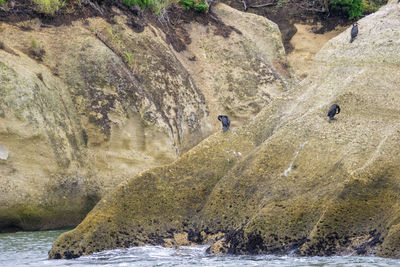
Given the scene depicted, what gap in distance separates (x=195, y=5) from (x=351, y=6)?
314 inches

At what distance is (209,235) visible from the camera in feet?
38.0

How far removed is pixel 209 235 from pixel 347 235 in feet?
8.05

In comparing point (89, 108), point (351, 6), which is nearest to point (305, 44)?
point (351, 6)

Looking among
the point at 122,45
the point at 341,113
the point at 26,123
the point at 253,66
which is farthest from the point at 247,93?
the point at 341,113

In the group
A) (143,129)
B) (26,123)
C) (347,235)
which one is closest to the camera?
(347,235)

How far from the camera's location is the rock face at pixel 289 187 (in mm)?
10273

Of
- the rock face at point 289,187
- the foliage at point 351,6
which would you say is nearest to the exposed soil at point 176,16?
the foliage at point 351,6

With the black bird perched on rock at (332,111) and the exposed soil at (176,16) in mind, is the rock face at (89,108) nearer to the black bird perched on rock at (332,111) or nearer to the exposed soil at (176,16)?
the exposed soil at (176,16)

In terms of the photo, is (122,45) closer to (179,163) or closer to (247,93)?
(247,93)

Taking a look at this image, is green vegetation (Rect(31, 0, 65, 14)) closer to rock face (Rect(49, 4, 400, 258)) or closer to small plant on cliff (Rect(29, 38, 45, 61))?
small plant on cliff (Rect(29, 38, 45, 61))

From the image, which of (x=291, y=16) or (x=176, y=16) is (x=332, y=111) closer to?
(x=176, y=16)

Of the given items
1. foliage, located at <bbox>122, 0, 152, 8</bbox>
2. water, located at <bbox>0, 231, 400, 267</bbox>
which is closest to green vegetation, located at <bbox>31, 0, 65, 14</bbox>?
foliage, located at <bbox>122, 0, 152, 8</bbox>

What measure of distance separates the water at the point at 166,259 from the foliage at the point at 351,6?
68.4 ft

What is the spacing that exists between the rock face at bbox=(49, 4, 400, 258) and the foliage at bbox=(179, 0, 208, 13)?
12376mm
